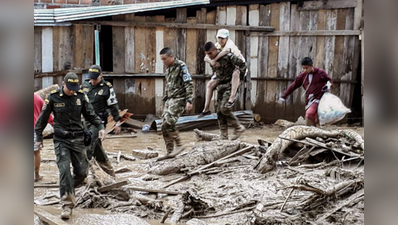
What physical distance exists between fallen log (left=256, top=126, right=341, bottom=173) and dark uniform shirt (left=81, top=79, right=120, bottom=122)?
237cm

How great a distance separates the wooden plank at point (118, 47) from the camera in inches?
491

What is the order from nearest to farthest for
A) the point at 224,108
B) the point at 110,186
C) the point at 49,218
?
the point at 49,218, the point at 110,186, the point at 224,108

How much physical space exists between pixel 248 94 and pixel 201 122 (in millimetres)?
1568

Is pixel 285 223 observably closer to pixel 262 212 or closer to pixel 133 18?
pixel 262 212

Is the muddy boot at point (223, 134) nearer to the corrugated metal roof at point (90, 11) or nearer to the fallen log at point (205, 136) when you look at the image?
the fallen log at point (205, 136)

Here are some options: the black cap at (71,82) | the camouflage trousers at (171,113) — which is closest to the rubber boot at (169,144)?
the camouflage trousers at (171,113)

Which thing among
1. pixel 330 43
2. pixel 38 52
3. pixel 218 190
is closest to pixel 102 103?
pixel 218 190

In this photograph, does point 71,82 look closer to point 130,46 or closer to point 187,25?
point 130,46

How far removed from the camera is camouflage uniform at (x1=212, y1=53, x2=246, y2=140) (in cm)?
939

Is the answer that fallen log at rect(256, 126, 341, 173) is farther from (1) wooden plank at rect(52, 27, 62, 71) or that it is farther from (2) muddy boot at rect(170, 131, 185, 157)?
(1) wooden plank at rect(52, 27, 62, 71)

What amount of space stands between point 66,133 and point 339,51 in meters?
7.98

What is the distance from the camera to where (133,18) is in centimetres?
1245

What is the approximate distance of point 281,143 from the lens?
7.79 metres
